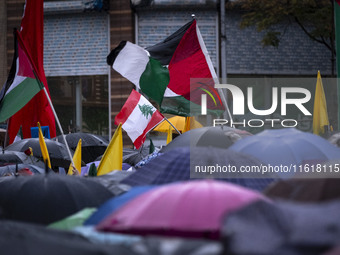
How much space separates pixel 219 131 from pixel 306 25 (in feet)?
50.4

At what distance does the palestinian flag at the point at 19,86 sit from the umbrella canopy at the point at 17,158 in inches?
58.0

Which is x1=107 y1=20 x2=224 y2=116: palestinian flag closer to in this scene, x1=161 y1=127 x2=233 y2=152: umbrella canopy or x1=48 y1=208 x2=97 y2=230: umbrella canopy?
x1=161 y1=127 x2=233 y2=152: umbrella canopy

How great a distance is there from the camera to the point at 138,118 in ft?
43.3

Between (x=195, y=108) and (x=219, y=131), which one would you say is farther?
(x=195, y=108)

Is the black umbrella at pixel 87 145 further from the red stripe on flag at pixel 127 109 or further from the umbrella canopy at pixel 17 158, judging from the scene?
the umbrella canopy at pixel 17 158

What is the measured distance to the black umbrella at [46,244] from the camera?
3807 mm

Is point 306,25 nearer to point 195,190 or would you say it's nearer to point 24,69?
point 24,69

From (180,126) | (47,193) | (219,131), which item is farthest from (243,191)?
(180,126)

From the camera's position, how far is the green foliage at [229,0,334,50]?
Result: 21.6 meters

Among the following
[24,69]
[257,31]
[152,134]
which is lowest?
[152,134]

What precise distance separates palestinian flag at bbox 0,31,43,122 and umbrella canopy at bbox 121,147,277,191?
4.75m

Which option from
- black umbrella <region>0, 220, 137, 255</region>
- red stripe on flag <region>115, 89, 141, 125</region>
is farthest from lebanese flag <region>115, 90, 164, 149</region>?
black umbrella <region>0, 220, 137, 255</region>

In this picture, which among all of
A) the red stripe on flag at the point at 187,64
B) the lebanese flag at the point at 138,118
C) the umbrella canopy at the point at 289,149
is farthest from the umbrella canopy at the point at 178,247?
the lebanese flag at the point at 138,118

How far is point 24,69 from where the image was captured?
10969 millimetres
